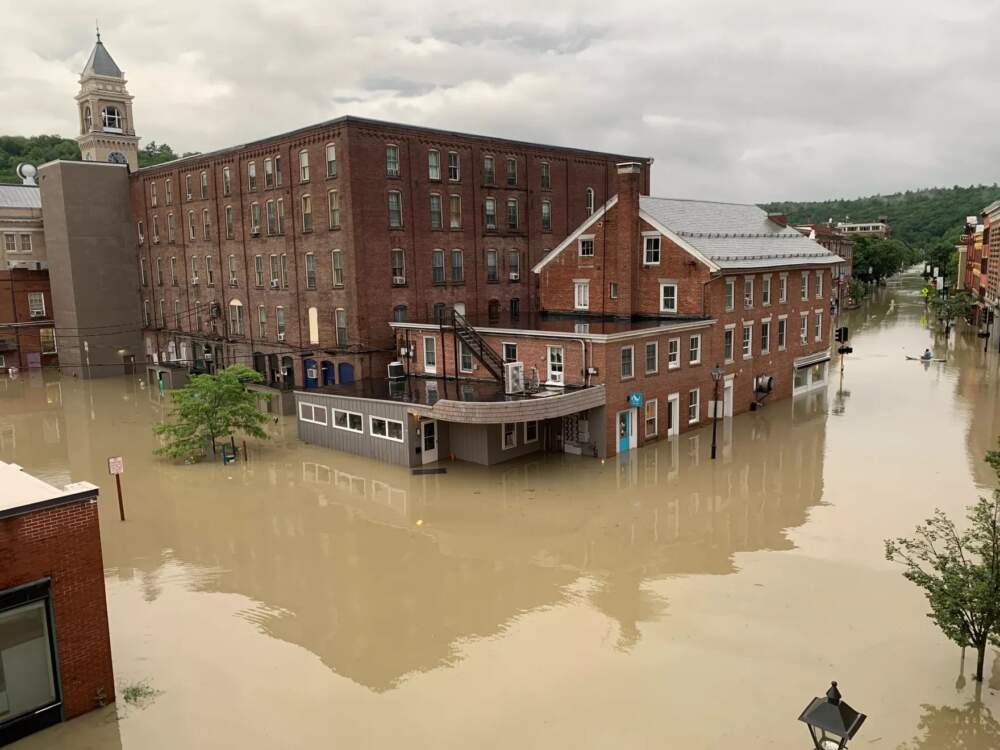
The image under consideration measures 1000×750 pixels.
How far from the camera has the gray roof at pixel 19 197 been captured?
6350cm

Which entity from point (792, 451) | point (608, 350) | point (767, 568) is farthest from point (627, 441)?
point (767, 568)

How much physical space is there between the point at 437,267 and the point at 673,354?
16.2 metres

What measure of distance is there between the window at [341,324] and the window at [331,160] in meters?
7.18

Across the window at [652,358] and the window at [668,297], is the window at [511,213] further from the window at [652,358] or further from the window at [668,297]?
the window at [652,358]

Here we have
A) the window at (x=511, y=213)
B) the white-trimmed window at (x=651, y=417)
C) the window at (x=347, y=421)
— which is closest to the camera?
the window at (x=347, y=421)

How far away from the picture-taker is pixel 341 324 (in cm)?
4166

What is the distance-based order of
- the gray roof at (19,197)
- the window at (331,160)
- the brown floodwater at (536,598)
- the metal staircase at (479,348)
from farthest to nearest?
1. the gray roof at (19,197)
2. the window at (331,160)
3. the metal staircase at (479,348)
4. the brown floodwater at (536,598)

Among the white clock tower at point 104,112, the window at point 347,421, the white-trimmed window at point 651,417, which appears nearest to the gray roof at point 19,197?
the white clock tower at point 104,112

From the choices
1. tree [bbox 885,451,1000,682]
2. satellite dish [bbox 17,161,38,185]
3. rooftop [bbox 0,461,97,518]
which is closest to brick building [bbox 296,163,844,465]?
rooftop [bbox 0,461,97,518]

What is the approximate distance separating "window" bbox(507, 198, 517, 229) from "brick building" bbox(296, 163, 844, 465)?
20.7 ft

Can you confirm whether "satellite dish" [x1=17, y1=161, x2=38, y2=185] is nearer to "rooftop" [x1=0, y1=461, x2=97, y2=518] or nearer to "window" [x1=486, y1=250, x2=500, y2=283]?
"window" [x1=486, y1=250, x2=500, y2=283]

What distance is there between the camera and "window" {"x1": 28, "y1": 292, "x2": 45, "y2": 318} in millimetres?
61688

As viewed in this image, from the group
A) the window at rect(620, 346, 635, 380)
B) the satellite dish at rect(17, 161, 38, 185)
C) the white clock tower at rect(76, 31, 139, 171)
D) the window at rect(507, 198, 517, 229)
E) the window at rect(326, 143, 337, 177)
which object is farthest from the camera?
the satellite dish at rect(17, 161, 38, 185)

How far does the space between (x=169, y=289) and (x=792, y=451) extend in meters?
46.3
